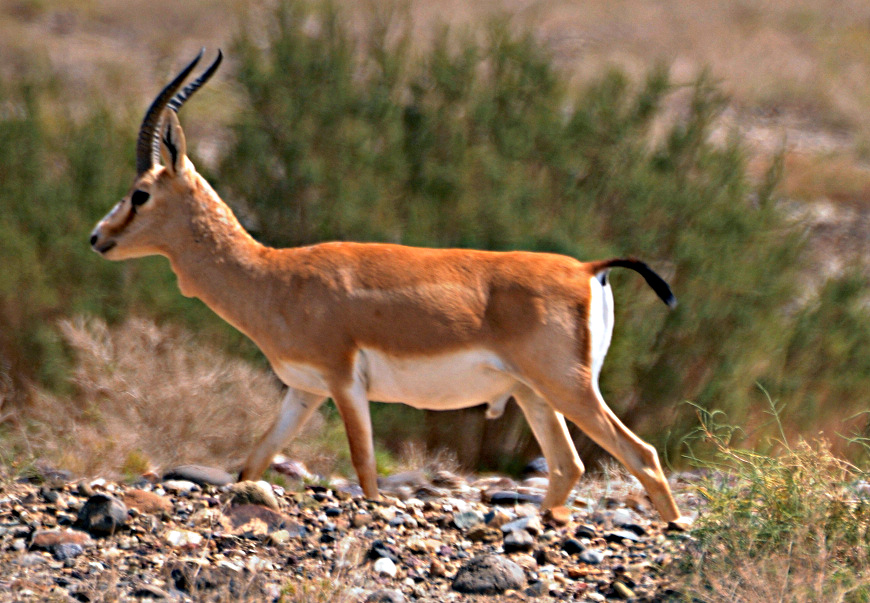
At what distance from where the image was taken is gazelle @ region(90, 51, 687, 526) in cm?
654

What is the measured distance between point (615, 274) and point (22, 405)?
19.0 ft

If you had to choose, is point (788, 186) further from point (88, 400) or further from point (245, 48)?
point (88, 400)

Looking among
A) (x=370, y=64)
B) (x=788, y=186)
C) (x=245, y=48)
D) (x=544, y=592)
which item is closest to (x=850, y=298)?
(x=370, y=64)

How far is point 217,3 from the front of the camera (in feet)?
123

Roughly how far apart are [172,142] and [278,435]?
2032 mm

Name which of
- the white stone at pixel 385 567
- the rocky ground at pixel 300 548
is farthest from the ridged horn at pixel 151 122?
the white stone at pixel 385 567

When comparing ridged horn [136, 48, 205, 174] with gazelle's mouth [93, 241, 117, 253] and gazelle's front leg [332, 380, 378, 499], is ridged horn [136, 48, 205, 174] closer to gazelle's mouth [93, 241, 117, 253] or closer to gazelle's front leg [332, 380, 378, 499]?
gazelle's mouth [93, 241, 117, 253]

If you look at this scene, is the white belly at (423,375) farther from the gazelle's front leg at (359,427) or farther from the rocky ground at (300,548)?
the rocky ground at (300,548)

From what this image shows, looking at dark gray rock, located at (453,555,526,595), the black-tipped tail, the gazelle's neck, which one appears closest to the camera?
dark gray rock, located at (453,555,526,595)

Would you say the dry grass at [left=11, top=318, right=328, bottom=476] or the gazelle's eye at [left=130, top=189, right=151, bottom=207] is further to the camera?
the dry grass at [left=11, top=318, right=328, bottom=476]

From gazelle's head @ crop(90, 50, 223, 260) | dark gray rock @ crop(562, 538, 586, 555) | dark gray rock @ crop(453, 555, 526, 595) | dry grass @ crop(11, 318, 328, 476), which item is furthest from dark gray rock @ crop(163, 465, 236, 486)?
dark gray rock @ crop(562, 538, 586, 555)

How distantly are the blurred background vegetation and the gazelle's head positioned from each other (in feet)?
10.1

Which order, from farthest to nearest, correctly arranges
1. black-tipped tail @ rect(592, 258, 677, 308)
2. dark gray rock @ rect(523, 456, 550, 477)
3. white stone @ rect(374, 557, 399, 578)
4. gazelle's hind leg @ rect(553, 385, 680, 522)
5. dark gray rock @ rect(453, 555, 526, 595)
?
dark gray rock @ rect(523, 456, 550, 477), black-tipped tail @ rect(592, 258, 677, 308), gazelle's hind leg @ rect(553, 385, 680, 522), white stone @ rect(374, 557, 399, 578), dark gray rock @ rect(453, 555, 526, 595)

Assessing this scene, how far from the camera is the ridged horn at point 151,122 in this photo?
23.1 feet
